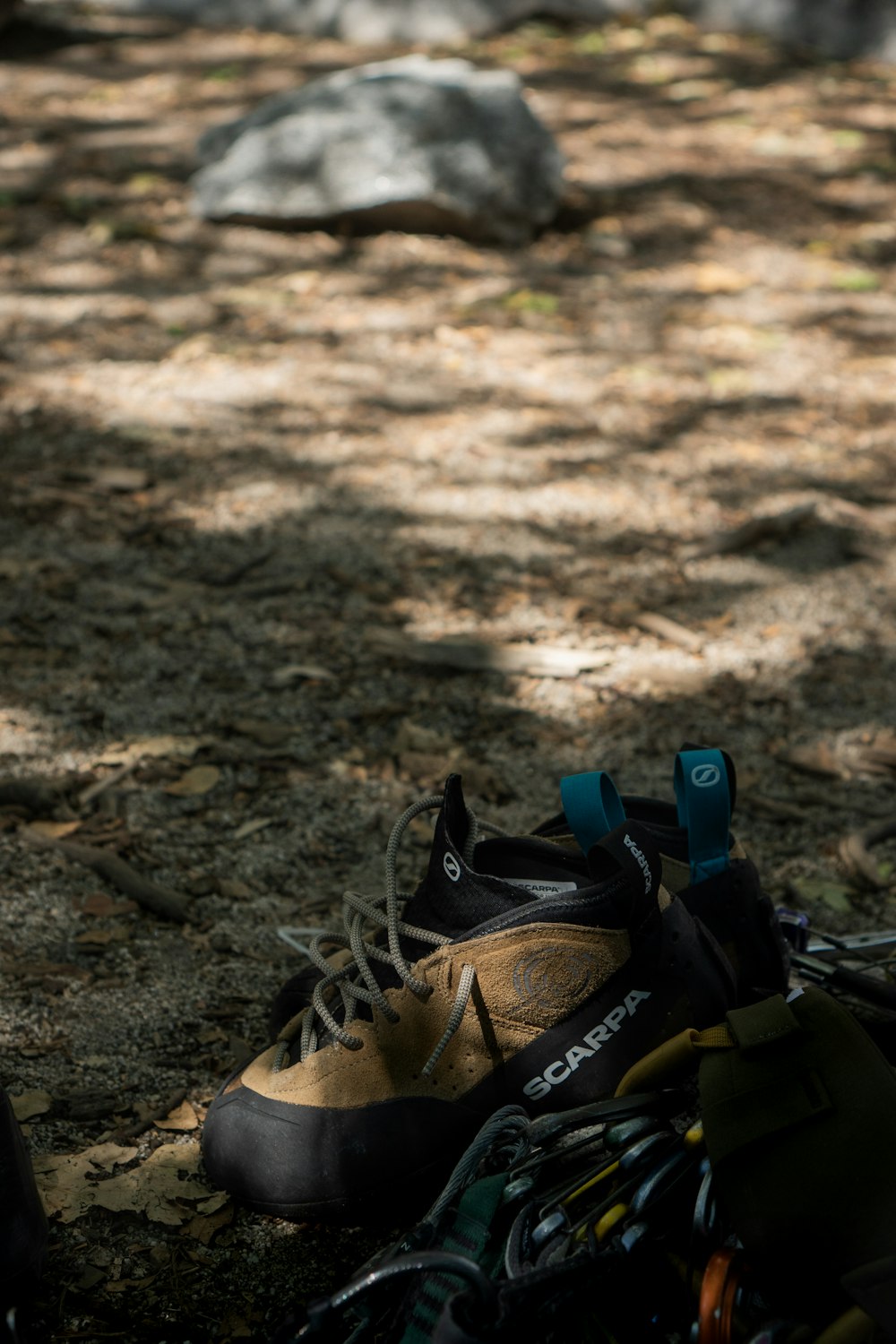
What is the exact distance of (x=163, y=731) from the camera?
313 centimetres

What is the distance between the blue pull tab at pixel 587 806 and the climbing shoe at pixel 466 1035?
0.47 feet

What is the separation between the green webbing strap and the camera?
4.80 ft

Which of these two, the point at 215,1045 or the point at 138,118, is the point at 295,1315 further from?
the point at 138,118

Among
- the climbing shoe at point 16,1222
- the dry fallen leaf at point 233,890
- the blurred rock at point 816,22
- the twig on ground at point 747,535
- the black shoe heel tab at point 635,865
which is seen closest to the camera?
the climbing shoe at point 16,1222

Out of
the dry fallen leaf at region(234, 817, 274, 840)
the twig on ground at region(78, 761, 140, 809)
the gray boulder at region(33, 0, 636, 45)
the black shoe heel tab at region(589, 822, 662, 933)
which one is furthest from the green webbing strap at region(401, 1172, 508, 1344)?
the gray boulder at region(33, 0, 636, 45)

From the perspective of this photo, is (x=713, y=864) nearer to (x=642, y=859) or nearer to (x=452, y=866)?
(x=642, y=859)

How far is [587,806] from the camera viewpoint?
1.95 metres

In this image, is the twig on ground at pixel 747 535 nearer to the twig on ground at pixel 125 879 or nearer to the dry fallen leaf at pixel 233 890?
the dry fallen leaf at pixel 233 890

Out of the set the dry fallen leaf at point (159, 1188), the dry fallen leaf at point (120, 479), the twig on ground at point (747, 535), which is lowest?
the twig on ground at point (747, 535)

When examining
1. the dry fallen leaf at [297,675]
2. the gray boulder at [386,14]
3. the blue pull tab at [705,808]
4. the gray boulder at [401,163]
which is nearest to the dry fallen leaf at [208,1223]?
the blue pull tab at [705,808]

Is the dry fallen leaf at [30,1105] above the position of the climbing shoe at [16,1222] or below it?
below

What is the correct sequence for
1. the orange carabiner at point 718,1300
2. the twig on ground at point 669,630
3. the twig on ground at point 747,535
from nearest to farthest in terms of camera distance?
1. the orange carabiner at point 718,1300
2. the twig on ground at point 669,630
3. the twig on ground at point 747,535

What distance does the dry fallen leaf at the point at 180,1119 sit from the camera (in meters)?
2.00

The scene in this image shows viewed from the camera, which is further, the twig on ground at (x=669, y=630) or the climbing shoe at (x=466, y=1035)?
the twig on ground at (x=669, y=630)
